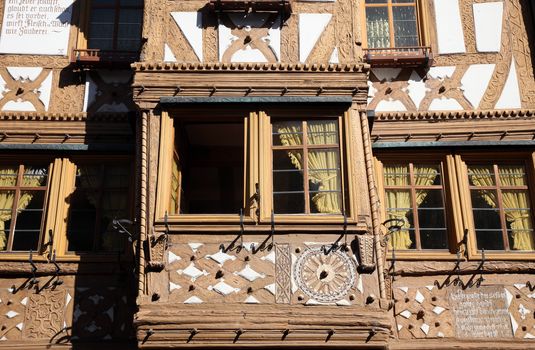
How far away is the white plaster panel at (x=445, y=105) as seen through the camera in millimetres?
11102

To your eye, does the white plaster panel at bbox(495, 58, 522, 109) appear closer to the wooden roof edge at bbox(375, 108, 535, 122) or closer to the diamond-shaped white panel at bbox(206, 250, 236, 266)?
the wooden roof edge at bbox(375, 108, 535, 122)

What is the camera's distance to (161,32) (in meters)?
10.3

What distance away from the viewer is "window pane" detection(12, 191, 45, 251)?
10398 millimetres

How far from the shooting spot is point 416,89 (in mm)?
11242

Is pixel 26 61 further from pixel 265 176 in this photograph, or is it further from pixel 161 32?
pixel 265 176

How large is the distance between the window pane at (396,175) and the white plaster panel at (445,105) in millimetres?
992

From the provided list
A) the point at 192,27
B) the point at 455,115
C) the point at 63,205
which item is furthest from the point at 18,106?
the point at 455,115

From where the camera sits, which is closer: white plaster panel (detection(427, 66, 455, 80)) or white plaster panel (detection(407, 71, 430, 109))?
white plaster panel (detection(407, 71, 430, 109))

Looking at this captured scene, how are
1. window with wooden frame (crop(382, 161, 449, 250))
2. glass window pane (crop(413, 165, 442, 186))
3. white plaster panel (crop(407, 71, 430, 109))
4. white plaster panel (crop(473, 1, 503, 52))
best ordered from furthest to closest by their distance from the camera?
1. white plaster panel (crop(473, 1, 503, 52))
2. white plaster panel (crop(407, 71, 430, 109))
3. glass window pane (crop(413, 165, 442, 186))
4. window with wooden frame (crop(382, 161, 449, 250))

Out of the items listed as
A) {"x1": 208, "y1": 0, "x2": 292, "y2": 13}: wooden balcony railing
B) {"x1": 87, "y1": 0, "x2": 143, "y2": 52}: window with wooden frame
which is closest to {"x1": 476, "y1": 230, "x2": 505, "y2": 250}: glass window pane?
{"x1": 208, "y1": 0, "x2": 292, "y2": 13}: wooden balcony railing

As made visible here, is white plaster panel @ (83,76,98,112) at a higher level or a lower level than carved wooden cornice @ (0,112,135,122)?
higher

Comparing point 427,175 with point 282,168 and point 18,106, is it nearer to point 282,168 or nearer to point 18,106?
point 282,168

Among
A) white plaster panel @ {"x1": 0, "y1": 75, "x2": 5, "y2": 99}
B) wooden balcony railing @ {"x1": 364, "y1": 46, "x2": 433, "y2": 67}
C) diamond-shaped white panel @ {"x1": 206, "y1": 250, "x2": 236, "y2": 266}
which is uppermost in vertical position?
wooden balcony railing @ {"x1": 364, "y1": 46, "x2": 433, "y2": 67}

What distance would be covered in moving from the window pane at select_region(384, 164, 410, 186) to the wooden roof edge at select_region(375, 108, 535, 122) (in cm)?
69
